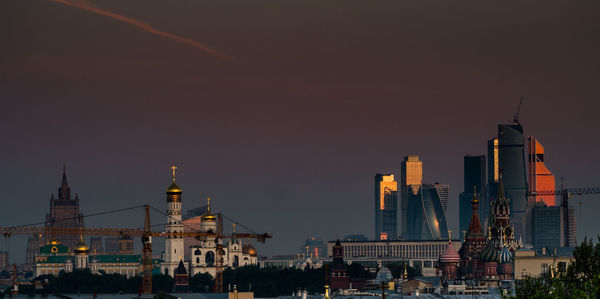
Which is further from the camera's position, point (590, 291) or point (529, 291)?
point (529, 291)

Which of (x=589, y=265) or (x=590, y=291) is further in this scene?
(x=589, y=265)

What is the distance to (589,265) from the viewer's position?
111438 mm

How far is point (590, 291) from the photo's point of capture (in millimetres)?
102312

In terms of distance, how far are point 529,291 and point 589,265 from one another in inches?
204

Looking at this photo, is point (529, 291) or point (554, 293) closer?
point (554, 293)

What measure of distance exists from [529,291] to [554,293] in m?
9.10

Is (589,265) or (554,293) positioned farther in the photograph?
(589,265)

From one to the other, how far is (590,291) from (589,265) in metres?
9.36

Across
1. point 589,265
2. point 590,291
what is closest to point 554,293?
point 590,291

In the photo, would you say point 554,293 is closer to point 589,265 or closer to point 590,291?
point 590,291

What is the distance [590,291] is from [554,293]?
276 cm

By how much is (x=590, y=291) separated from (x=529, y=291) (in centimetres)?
893
